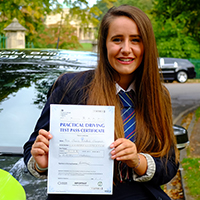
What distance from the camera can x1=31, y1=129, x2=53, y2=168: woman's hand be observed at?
146 cm

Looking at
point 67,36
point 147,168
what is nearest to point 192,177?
point 147,168

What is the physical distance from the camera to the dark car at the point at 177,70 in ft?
66.9

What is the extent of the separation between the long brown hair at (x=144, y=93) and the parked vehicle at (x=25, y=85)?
1.14 meters

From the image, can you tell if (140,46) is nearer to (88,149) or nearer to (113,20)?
(113,20)

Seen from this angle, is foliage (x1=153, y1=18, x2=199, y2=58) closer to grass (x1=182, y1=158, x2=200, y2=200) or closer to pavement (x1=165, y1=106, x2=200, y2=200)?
pavement (x1=165, y1=106, x2=200, y2=200)

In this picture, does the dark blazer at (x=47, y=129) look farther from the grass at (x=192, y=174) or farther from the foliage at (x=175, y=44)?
the foliage at (x=175, y=44)

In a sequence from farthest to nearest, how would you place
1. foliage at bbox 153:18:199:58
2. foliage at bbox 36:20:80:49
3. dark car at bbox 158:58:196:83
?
foliage at bbox 153:18:199:58 < dark car at bbox 158:58:196:83 < foliage at bbox 36:20:80:49

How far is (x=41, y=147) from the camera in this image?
147 cm

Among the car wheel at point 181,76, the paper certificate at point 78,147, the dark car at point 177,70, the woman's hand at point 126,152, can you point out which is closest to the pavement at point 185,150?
the woman's hand at point 126,152

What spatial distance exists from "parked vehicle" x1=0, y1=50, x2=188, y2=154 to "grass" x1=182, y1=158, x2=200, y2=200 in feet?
4.70

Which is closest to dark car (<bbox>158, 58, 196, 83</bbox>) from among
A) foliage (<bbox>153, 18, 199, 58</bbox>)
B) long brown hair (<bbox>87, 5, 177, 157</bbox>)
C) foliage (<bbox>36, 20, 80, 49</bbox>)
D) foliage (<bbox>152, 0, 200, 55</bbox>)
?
foliage (<bbox>153, 18, 199, 58</bbox>)

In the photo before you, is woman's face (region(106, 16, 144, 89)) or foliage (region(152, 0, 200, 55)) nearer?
woman's face (region(106, 16, 144, 89))

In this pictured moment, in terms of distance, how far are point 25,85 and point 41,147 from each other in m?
1.75

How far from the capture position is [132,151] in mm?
1512
